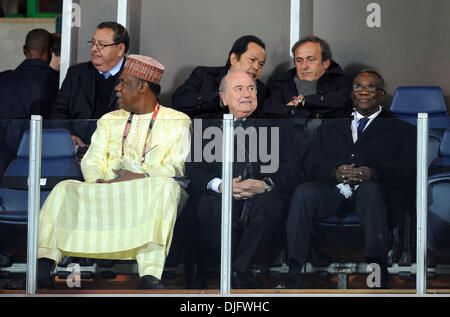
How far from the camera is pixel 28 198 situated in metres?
4.99

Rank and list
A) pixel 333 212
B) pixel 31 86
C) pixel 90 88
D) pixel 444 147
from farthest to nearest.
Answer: pixel 31 86 → pixel 90 88 → pixel 333 212 → pixel 444 147

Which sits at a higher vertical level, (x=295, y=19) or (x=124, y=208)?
(x=295, y=19)

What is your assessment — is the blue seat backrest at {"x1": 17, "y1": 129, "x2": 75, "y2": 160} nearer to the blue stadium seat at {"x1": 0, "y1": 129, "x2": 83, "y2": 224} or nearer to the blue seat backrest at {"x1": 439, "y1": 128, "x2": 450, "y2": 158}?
the blue stadium seat at {"x1": 0, "y1": 129, "x2": 83, "y2": 224}

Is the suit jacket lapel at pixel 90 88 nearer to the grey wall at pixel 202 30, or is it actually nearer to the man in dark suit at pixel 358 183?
the grey wall at pixel 202 30

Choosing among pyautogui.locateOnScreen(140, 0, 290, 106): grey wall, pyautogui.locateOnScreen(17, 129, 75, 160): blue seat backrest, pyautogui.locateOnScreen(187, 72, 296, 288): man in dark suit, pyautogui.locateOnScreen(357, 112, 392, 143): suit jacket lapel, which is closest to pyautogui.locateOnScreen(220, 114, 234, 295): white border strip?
pyautogui.locateOnScreen(187, 72, 296, 288): man in dark suit

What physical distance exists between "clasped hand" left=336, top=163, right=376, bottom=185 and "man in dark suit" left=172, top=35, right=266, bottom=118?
4.54 feet

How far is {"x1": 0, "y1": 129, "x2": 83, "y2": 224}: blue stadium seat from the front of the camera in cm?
499

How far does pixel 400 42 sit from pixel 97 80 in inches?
93.0

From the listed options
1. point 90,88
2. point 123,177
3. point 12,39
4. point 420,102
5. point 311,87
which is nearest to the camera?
point 123,177

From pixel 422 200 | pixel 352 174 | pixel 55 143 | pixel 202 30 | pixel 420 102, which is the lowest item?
pixel 422 200

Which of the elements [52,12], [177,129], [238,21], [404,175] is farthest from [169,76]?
[52,12]

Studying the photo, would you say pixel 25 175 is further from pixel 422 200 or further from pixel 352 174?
pixel 422 200

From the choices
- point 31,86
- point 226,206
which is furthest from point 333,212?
point 31,86

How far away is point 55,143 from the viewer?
16.3 ft
